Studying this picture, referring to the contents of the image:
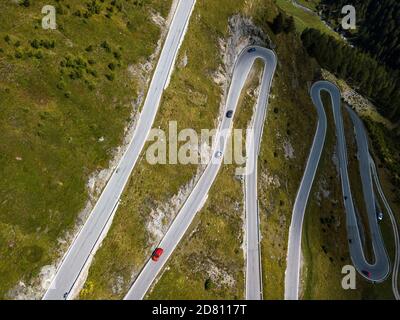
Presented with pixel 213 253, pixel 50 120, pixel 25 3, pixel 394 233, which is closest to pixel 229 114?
pixel 213 253

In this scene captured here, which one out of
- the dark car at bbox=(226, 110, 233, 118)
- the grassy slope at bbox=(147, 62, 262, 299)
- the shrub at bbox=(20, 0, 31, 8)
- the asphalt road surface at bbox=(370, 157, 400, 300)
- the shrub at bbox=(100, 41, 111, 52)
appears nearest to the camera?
the grassy slope at bbox=(147, 62, 262, 299)

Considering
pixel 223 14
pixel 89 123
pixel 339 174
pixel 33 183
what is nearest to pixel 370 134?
pixel 339 174

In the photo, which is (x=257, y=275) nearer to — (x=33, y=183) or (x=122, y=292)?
(x=122, y=292)

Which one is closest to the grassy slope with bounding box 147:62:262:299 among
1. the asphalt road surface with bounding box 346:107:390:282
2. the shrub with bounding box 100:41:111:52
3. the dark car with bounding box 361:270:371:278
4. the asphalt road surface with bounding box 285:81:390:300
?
the asphalt road surface with bounding box 285:81:390:300

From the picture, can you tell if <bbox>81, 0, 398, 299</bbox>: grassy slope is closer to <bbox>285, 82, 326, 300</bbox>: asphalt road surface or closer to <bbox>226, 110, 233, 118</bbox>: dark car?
<bbox>285, 82, 326, 300</bbox>: asphalt road surface

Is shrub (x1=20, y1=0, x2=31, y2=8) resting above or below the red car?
above

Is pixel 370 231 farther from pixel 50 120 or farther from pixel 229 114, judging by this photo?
pixel 50 120
